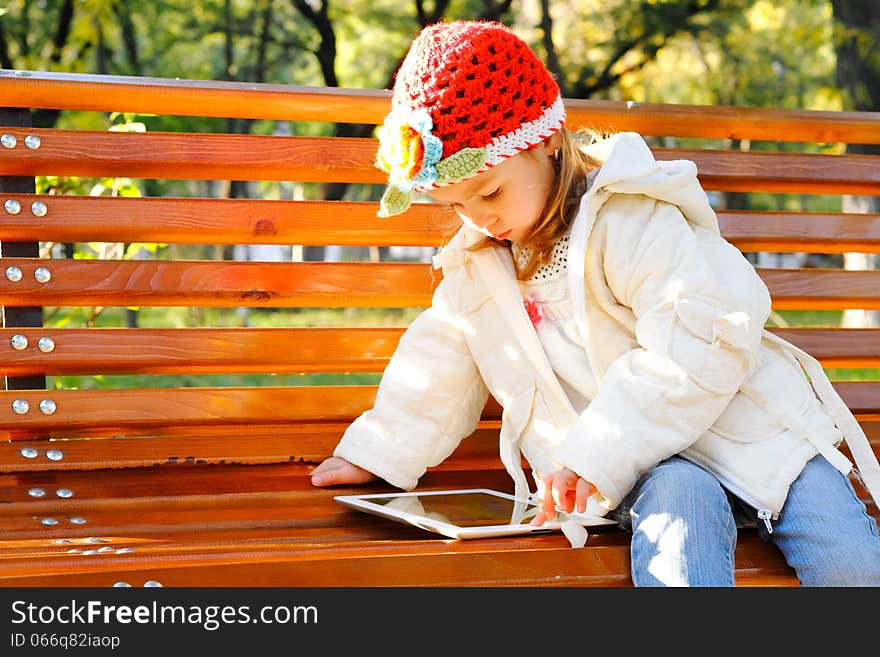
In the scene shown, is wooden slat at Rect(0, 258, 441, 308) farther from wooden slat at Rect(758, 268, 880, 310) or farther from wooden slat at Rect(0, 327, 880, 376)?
wooden slat at Rect(758, 268, 880, 310)

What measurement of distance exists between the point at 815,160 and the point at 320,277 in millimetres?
1487

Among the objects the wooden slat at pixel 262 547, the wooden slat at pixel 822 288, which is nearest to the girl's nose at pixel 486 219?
the wooden slat at pixel 262 547

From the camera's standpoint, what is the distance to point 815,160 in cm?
339

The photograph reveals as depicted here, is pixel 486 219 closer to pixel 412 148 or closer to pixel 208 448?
pixel 412 148

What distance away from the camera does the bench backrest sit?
9.43ft

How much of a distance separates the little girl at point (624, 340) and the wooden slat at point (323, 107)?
2.14ft

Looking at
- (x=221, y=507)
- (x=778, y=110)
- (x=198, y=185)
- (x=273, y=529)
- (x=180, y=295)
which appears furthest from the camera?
(x=198, y=185)

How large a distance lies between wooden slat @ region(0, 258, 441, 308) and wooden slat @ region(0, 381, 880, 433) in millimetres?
225

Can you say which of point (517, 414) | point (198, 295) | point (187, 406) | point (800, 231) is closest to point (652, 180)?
point (517, 414)

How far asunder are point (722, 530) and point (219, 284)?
56.9 inches

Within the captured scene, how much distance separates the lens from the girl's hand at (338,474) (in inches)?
107
